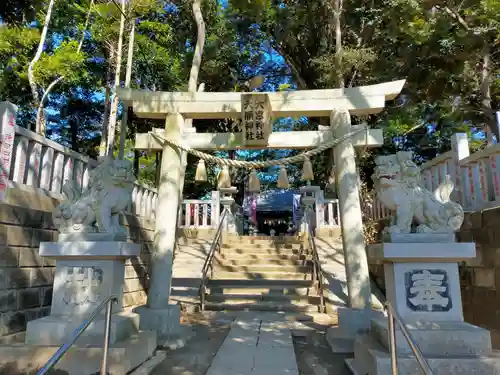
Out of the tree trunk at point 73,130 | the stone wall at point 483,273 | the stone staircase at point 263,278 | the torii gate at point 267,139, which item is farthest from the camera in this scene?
the tree trunk at point 73,130

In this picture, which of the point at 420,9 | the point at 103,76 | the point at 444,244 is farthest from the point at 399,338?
the point at 103,76

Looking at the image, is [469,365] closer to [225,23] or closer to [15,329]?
[15,329]

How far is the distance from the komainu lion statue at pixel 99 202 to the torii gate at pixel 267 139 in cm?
133

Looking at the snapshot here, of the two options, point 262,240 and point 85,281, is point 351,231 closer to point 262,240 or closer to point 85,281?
point 85,281

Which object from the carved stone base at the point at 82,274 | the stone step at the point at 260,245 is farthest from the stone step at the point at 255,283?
the carved stone base at the point at 82,274

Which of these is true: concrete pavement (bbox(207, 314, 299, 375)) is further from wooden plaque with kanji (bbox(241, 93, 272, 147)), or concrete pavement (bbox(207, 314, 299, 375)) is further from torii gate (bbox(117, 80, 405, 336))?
wooden plaque with kanji (bbox(241, 93, 272, 147))

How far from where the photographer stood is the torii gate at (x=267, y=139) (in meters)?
5.40

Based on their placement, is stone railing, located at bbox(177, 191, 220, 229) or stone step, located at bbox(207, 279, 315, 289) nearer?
stone step, located at bbox(207, 279, 315, 289)

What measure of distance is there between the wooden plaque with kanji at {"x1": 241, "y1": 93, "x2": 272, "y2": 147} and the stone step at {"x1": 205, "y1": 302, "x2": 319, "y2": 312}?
3340 mm

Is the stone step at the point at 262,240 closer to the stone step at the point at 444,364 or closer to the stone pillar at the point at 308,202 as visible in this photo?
the stone pillar at the point at 308,202

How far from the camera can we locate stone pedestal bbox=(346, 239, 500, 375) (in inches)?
129

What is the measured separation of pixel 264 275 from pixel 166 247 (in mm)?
3745

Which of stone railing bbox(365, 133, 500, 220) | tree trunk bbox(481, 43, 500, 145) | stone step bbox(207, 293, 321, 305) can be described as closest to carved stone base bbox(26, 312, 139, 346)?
stone step bbox(207, 293, 321, 305)

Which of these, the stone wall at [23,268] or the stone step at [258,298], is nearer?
the stone wall at [23,268]
